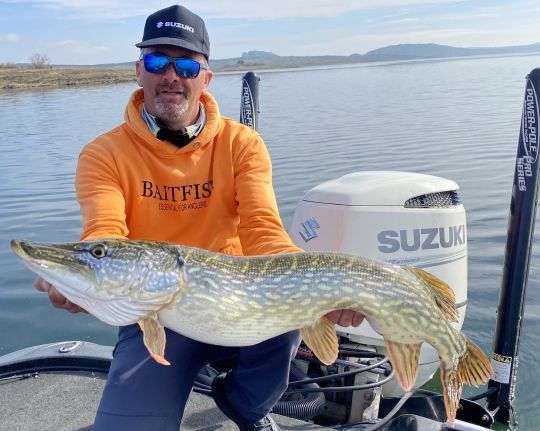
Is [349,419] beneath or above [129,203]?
beneath

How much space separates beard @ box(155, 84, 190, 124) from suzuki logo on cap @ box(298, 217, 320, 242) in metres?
1.03

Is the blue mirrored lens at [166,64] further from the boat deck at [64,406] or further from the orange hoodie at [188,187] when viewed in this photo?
the boat deck at [64,406]

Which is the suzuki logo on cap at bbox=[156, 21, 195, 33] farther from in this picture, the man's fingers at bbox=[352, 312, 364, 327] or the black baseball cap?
the man's fingers at bbox=[352, 312, 364, 327]

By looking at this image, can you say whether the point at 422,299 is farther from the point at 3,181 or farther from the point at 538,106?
the point at 3,181

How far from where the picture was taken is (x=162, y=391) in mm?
2287

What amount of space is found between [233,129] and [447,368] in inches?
65.3

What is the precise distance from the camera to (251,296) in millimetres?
2068

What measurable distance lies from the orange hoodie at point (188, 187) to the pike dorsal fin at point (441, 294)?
0.63 meters

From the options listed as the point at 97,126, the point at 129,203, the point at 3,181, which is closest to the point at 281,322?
the point at 129,203

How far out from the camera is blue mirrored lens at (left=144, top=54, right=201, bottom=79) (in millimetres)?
2844

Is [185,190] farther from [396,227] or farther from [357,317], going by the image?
[396,227]

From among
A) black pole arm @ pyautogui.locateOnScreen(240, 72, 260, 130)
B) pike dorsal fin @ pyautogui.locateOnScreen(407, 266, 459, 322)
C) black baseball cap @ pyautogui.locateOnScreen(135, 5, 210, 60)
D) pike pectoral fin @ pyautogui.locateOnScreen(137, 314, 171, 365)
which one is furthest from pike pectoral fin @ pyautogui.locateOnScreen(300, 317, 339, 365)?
black pole arm @ pyautogui.locateOnScreen(240, 72, 260, 130)

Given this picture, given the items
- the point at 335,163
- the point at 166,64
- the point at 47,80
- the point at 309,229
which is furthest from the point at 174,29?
the point at 47,80

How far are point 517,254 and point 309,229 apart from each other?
4.10ft
